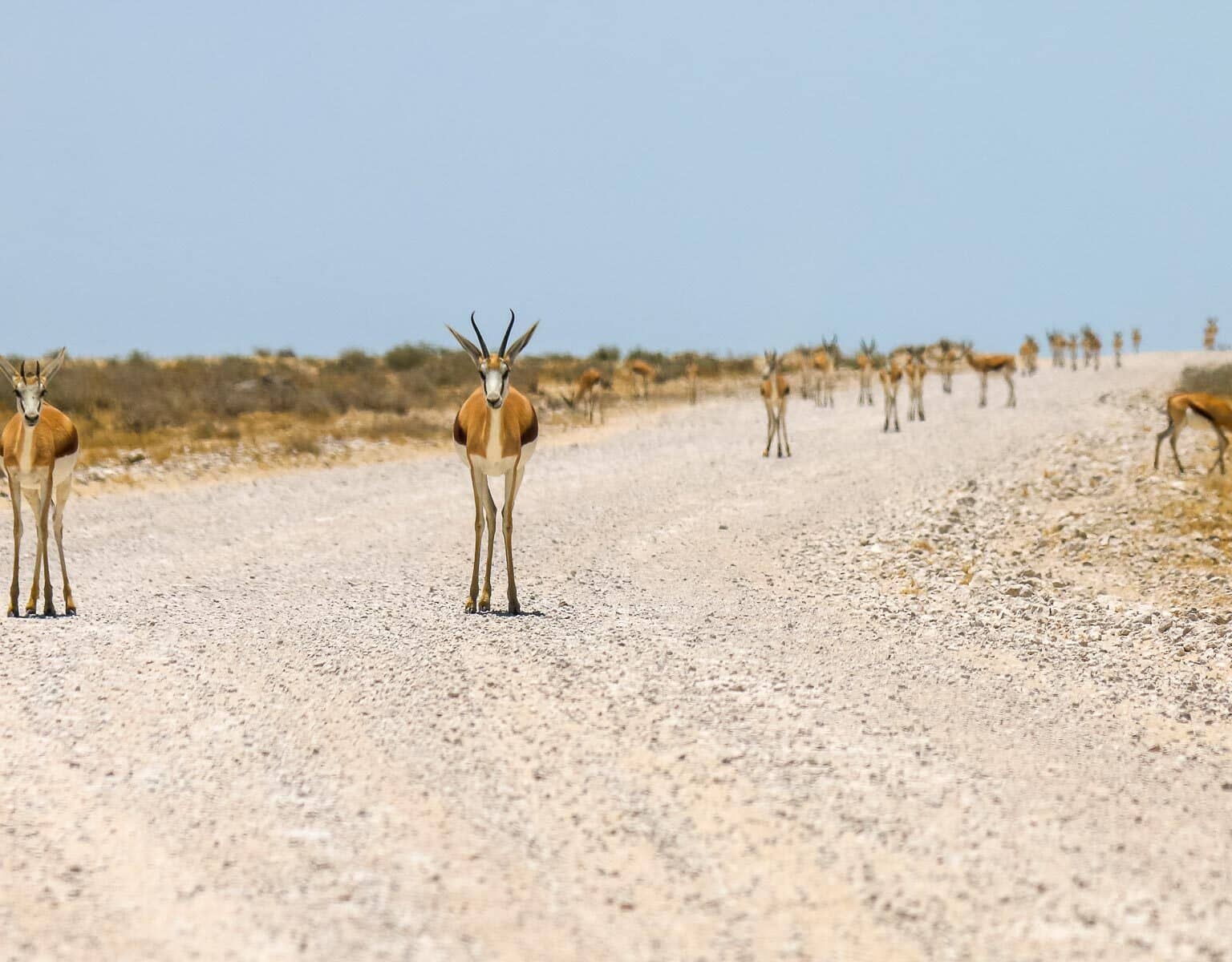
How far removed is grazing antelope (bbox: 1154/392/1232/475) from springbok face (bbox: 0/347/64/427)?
15786mm

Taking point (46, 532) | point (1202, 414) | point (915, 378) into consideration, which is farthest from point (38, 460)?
point (915, 378)

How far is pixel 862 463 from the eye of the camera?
78.2 ft

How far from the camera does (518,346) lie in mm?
10758

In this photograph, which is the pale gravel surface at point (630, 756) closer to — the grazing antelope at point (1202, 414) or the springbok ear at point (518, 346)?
the springbok ear at point (518, 346)

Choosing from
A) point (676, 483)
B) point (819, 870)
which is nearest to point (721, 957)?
point (819, 870)

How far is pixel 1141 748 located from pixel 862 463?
1575 centimetres

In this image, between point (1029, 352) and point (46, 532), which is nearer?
point (46, 532)

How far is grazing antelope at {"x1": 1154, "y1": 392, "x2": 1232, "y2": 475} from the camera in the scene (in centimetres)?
1955

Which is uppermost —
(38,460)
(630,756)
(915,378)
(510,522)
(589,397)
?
(915,378)

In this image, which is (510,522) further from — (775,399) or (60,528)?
(775,399)

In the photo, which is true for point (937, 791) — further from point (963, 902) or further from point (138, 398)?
point (138, 398)

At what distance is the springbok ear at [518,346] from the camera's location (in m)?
10.7

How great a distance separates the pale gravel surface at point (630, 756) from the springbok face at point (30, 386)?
1.98 m

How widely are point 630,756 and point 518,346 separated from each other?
4380 millimetres
